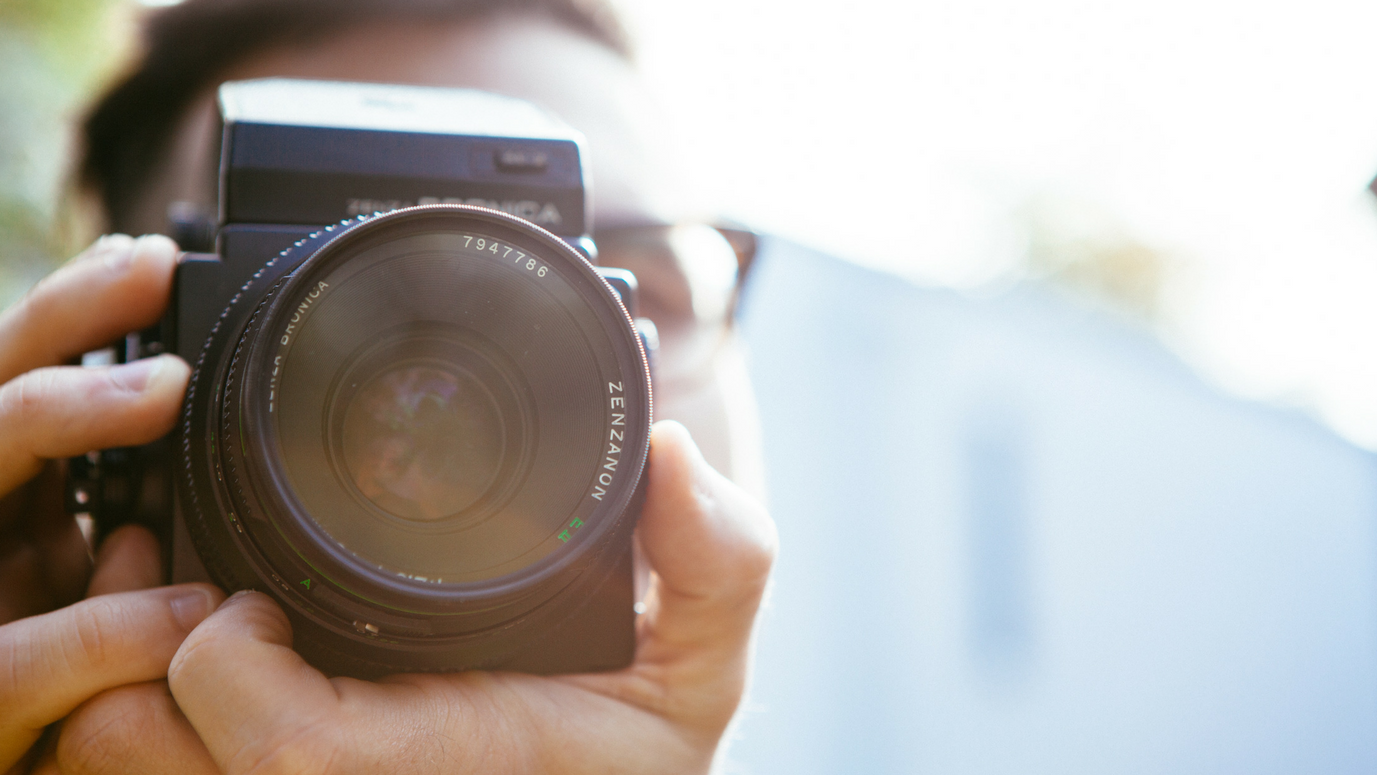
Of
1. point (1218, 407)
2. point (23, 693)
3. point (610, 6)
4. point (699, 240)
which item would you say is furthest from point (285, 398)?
point (1218, 407)

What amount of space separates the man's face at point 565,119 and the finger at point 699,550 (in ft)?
1.52

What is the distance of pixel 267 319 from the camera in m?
0.70

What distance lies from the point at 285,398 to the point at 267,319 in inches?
2.4

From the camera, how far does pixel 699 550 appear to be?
870 millimetres

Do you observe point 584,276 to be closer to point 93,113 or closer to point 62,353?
point 62,353

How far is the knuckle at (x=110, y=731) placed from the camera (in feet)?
2.50

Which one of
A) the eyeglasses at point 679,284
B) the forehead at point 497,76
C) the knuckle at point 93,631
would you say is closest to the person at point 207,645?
the knuckle at point 93,631

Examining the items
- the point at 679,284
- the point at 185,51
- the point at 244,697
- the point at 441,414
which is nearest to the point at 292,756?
the point at 244,697

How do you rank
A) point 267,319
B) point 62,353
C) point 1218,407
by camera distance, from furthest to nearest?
point 1218,407 → point 62,353 → point 267,319

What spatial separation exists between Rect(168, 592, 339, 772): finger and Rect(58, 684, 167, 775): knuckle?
0.07 metres

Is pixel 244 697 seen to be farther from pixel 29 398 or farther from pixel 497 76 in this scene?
pixel 497 76

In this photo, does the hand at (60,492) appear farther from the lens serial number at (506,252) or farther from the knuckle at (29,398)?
the lens serial number at (506,252)

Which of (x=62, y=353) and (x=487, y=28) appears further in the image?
(x=487, y=28)

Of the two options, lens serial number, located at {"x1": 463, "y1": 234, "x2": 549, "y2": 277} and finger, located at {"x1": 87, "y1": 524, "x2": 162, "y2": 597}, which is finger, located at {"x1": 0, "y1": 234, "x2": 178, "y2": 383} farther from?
lens serial number, located at {"x1": 463, "y1": 234, "x2": 549, "y2": 277}
